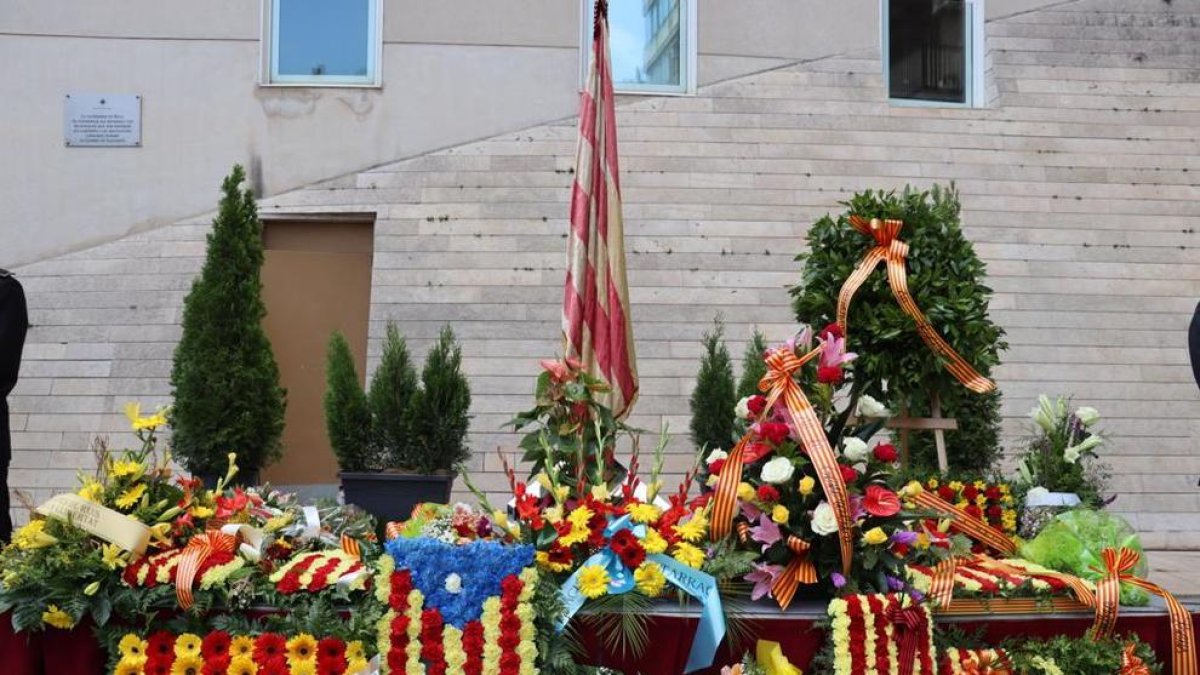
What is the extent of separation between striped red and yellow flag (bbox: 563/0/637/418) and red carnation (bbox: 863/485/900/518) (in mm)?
1492

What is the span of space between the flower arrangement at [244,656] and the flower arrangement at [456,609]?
0.47ft

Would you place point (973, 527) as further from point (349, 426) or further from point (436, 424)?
point (349, 426)

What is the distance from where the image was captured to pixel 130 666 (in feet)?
11.2

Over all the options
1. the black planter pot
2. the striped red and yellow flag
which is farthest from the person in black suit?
the black planter pot

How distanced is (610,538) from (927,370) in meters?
2.34

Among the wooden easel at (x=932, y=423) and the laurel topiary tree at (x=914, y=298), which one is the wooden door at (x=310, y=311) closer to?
the laurel topiary tree at (x=914, y=298)

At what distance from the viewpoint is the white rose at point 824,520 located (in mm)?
3512

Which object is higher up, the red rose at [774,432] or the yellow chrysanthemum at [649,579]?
the red rose at [774,432]

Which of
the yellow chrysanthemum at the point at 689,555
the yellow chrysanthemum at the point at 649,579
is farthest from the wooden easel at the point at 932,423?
the yellow chrysanthemum at the point at 649,579

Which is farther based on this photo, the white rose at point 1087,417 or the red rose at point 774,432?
the white rose at point 1087,417

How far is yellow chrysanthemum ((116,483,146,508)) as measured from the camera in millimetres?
3676

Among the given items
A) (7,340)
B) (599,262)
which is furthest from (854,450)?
(7,340)

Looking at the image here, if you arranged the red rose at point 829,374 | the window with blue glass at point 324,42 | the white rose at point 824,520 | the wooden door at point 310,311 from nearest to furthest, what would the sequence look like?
the white rose at point 824,520, the red rose at point 829,374, the wooden door at point 310,311, the window with blue glass at point 324,42

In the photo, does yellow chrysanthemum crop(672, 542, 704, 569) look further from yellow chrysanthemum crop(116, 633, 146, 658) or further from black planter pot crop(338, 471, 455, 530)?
black planter pot crop(338, 471, 455, 530)
